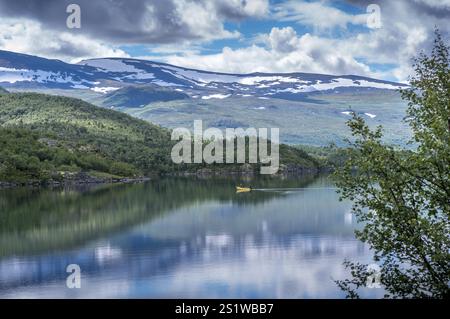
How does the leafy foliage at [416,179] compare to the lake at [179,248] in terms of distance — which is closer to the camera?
the leafy foliage at [416,179]

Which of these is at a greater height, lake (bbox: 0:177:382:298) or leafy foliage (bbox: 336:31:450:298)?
leafy foliage (bbox: 336:31:450:298)

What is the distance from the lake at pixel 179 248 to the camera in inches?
1884

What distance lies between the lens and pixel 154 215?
348 feet

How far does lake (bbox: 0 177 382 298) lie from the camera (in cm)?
4784

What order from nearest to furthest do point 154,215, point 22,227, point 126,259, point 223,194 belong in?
point 126,259 → point 22,227 → point 154,215 → point 223,194

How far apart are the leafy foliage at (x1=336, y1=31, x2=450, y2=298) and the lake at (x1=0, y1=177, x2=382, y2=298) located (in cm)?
371

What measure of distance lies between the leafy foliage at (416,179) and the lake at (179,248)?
371 cm

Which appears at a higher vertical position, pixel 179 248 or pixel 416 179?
pixel 416 179

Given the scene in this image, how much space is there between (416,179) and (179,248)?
46.5 m

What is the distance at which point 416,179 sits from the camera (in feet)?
84.0
